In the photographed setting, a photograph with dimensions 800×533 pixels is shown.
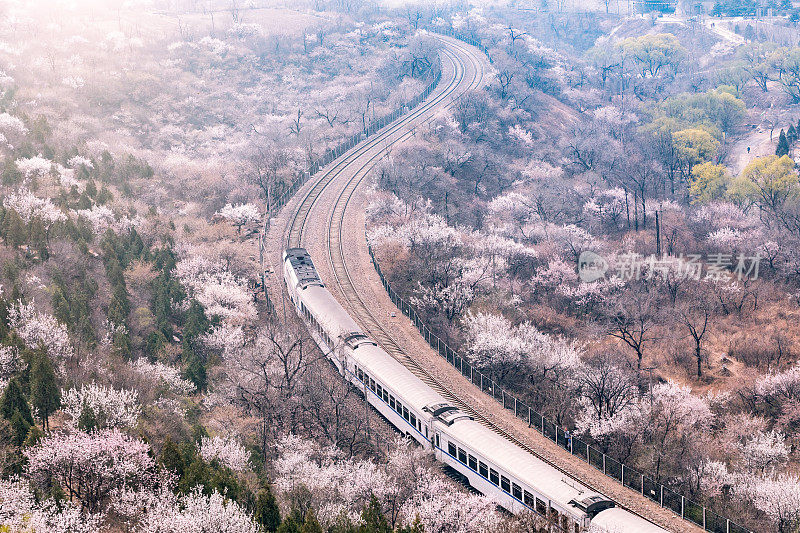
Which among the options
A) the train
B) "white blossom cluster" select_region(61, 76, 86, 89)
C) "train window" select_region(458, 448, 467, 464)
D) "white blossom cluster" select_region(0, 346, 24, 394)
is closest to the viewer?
the train

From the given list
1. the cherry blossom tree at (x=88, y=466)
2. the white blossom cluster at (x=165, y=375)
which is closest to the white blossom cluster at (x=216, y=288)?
the white blossom cluster at (x=165, y=375)

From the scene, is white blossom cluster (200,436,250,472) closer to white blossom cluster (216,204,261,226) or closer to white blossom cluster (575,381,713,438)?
white blossom cluster (575,381,713,438)

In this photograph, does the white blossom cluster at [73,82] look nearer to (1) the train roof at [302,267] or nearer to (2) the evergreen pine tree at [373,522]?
(1) the train roof at [302,267]

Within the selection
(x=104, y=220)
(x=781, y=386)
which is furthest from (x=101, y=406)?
(x=781, y=386)

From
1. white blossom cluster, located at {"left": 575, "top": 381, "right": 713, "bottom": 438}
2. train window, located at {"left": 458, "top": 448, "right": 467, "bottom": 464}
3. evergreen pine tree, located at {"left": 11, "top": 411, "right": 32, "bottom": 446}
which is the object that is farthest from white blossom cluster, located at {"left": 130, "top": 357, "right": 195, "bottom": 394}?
white blossom cluster, located at {"left": 575, "top": 381, "right": 713, "bottom": 438}

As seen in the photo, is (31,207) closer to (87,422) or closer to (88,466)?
(87,422)

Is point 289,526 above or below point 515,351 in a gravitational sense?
above

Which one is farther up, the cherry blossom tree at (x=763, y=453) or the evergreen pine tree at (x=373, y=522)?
the evergreen pine tree at (x=373, y=522)
